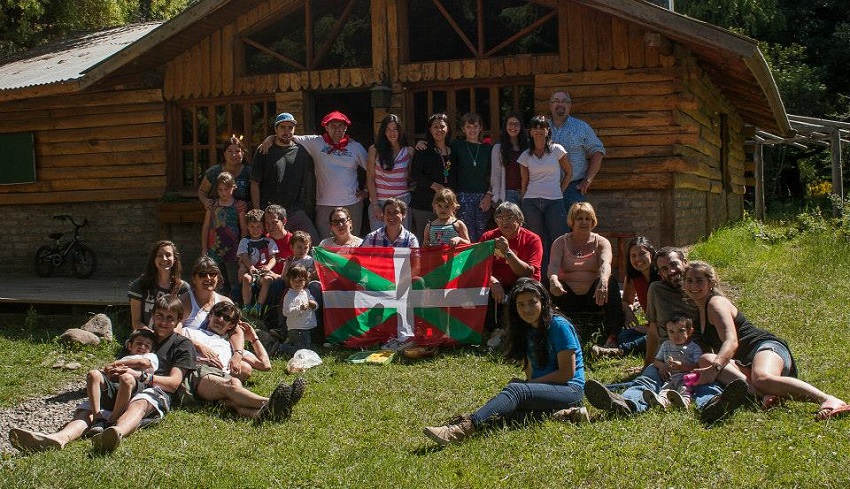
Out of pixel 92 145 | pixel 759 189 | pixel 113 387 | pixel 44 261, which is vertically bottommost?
pixel 113 387

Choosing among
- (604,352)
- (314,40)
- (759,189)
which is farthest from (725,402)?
(759,189)

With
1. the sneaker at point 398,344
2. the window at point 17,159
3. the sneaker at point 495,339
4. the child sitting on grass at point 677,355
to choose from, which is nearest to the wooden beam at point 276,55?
the window at point 17,159

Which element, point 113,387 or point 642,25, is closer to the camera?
point 113,387

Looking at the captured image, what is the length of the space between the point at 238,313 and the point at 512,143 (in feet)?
12.2

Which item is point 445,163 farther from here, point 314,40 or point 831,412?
point 831,412

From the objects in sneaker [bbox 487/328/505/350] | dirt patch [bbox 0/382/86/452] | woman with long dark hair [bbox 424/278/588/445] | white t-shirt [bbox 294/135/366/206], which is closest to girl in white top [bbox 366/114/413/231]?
white t-shirt [bbox 294/135/366/206]

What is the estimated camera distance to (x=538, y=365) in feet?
20.6

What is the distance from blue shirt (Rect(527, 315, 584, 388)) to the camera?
6.17 metres

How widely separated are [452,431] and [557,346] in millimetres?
921

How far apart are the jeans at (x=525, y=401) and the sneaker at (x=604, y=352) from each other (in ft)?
6.33

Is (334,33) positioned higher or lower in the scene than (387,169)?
higher

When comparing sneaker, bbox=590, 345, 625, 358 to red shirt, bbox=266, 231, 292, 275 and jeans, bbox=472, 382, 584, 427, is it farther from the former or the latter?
red shirt, bbox=266, 231, 292, 275

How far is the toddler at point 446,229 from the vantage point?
9203 millimetres

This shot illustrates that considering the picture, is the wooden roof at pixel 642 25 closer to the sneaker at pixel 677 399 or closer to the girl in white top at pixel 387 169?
the girl in white top at pixel 387 169
